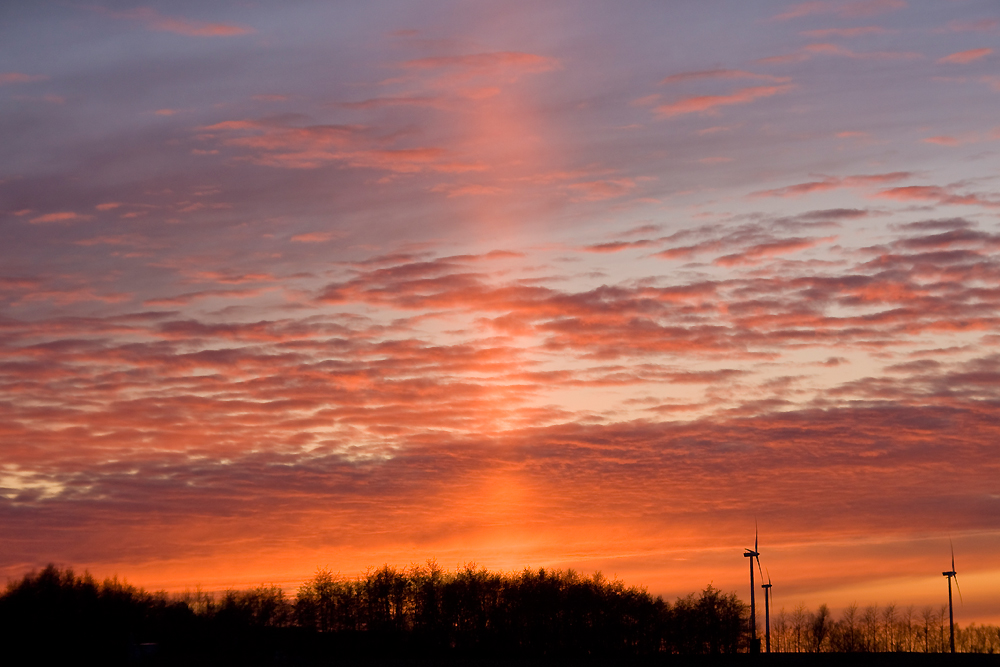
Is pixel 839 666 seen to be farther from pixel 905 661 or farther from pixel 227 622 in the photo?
pixel 227 622

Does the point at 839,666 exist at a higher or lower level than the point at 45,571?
lower

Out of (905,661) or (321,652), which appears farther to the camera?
(321,652)

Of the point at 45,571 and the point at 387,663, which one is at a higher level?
the point at 45,571

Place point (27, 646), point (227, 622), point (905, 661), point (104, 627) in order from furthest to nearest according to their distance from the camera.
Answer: point (227, 622), point (905, 661), point (104, 627), point (27, 646)

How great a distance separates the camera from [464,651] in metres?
196

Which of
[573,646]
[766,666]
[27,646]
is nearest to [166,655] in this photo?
[27,646]

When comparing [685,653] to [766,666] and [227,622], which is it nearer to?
[766,666]

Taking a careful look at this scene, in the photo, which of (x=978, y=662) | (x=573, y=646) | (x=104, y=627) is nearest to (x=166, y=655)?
(x=104, y=627)

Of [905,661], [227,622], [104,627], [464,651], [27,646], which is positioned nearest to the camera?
[27,646]

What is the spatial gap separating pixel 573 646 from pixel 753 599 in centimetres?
3476

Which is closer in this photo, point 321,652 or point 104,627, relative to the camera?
point 104,627

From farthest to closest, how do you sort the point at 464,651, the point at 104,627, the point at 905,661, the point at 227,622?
1. the point at 464,651
2. the point at 227,622
3. the point at 905,661
4. the point at 104,627

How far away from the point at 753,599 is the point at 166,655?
95867 millimetres

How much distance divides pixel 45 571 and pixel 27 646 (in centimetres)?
2434
